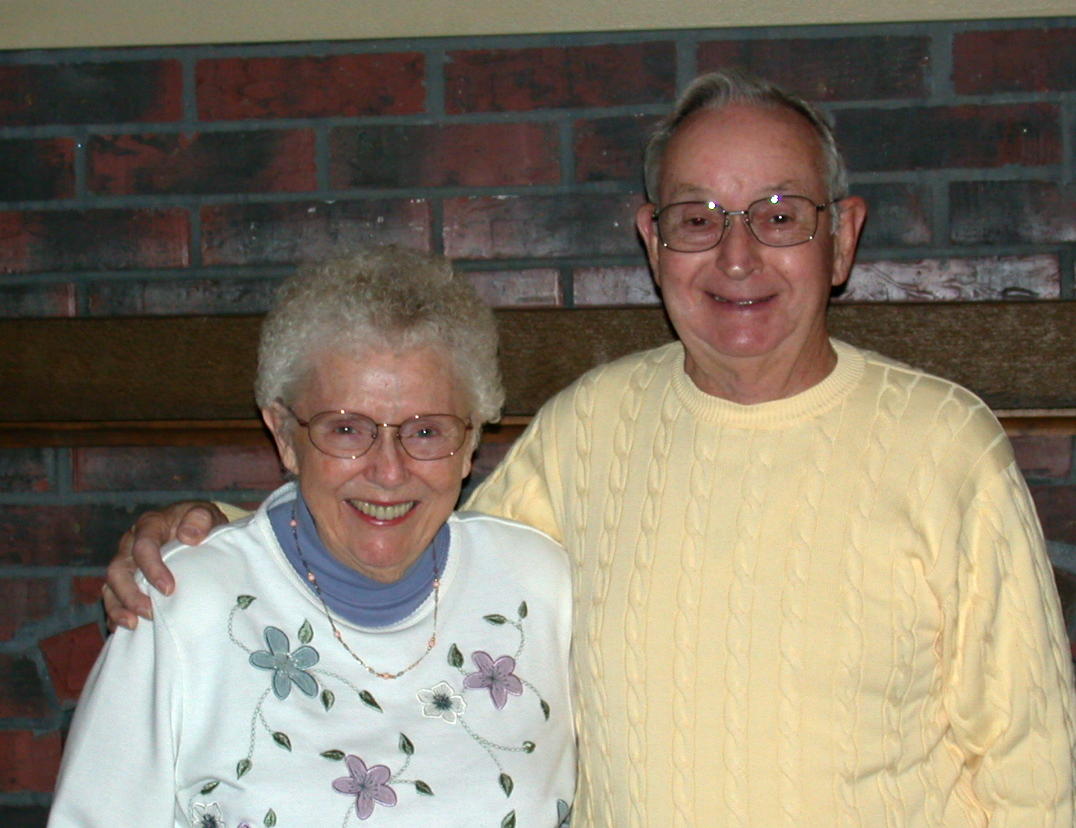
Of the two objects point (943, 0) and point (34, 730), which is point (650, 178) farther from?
point (34, 730)

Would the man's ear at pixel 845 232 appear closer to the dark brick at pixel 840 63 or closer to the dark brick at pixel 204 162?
the dark brick at pixel 840 63

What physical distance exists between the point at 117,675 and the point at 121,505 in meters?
0.74

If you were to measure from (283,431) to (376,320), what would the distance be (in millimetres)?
207

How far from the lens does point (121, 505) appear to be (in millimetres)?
2131

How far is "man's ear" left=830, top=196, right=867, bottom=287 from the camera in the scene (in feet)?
5.05

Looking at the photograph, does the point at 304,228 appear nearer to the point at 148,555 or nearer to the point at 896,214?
the point at 148,555

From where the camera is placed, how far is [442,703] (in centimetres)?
152

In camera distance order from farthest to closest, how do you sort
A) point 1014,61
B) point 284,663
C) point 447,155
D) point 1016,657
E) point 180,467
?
1. point 180,467
2. point 447,155
3. point 1014,61
4. point 284,663
5. point 1016,657

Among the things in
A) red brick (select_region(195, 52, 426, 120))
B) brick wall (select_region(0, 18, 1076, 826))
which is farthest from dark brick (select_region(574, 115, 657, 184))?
red brick (select_region(195, 52, 426, 120))

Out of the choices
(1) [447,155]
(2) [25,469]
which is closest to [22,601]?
(2) [25,469]

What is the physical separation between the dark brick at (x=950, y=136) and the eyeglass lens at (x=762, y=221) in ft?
1.75

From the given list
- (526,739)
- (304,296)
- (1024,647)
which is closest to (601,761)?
(526,739)

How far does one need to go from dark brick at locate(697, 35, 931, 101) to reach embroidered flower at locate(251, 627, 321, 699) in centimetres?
114

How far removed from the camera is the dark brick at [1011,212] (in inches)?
76.0
